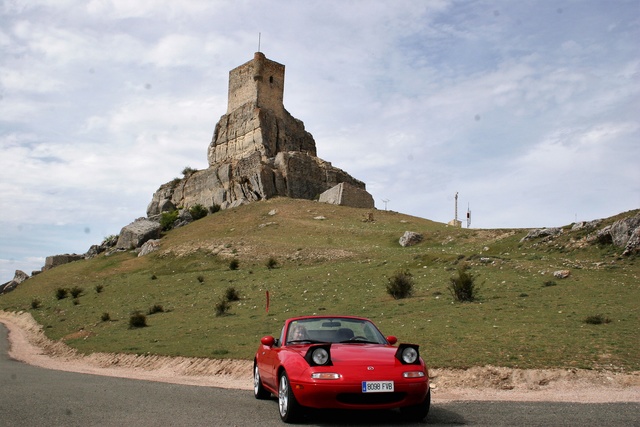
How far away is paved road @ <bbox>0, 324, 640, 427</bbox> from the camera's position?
8211mm

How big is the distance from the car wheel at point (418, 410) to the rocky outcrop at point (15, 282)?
219 ft

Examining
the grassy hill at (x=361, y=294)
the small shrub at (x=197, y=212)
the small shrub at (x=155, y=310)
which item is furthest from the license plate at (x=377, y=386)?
the small shrub at (x=197, y=212)

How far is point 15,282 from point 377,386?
69860mm

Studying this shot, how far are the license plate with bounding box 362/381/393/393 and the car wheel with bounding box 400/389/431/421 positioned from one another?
0.70m

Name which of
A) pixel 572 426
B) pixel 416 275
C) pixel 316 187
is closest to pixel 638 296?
pixel 416 275

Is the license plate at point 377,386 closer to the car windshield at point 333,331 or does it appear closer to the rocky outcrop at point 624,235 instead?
the car windshield at point 333,331

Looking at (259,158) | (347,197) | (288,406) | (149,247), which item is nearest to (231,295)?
(288,406)

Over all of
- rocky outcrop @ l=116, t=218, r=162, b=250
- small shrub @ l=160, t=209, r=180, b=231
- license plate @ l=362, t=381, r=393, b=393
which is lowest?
license plate @ l=362, t=381, r=393, b=393

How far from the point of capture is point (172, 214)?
247ft

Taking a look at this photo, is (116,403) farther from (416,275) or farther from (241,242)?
(241,242)

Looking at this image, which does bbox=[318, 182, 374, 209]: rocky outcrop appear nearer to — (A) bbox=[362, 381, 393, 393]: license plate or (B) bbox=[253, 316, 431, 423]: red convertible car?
(B) bbox=[253, 316, 431, 423]: red convertible car

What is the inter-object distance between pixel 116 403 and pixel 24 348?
20641 mm

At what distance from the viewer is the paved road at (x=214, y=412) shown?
8.21 m

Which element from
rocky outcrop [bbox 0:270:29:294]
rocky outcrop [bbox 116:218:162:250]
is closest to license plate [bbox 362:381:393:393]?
rocky outcrop [bbox 116:218:162:250]
